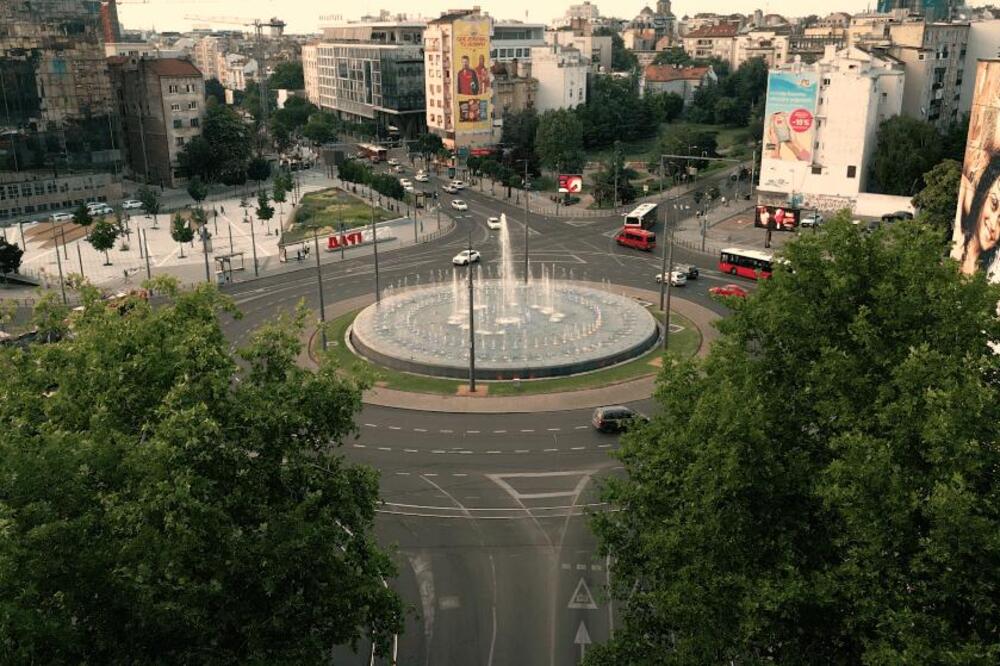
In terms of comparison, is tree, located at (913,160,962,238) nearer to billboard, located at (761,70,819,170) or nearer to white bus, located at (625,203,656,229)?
billboard, located at (761,70,819,170)

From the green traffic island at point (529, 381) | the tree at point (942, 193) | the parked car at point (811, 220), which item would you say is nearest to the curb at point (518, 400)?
the green traffic island at point (529, 381)

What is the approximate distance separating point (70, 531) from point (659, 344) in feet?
147

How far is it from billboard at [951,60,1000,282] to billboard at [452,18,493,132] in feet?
373

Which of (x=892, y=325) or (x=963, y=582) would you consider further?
(x=892, y=325)

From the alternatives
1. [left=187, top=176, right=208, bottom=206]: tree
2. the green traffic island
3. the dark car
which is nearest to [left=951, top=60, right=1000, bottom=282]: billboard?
the green traffic island

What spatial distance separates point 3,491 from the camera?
60.1 feet

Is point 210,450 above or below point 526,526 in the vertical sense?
above

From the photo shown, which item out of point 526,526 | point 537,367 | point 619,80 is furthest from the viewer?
point 619,80

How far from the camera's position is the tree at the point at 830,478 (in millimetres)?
18359

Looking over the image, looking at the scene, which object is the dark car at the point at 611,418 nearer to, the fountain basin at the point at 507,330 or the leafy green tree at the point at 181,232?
the fountain basin at the point at 507,330

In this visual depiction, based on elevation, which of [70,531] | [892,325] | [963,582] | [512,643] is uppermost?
[892,325]

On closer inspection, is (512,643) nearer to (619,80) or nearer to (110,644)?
(110,644)

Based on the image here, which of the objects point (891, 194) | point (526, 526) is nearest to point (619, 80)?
point (891, 194)

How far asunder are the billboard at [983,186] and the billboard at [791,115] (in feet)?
181
